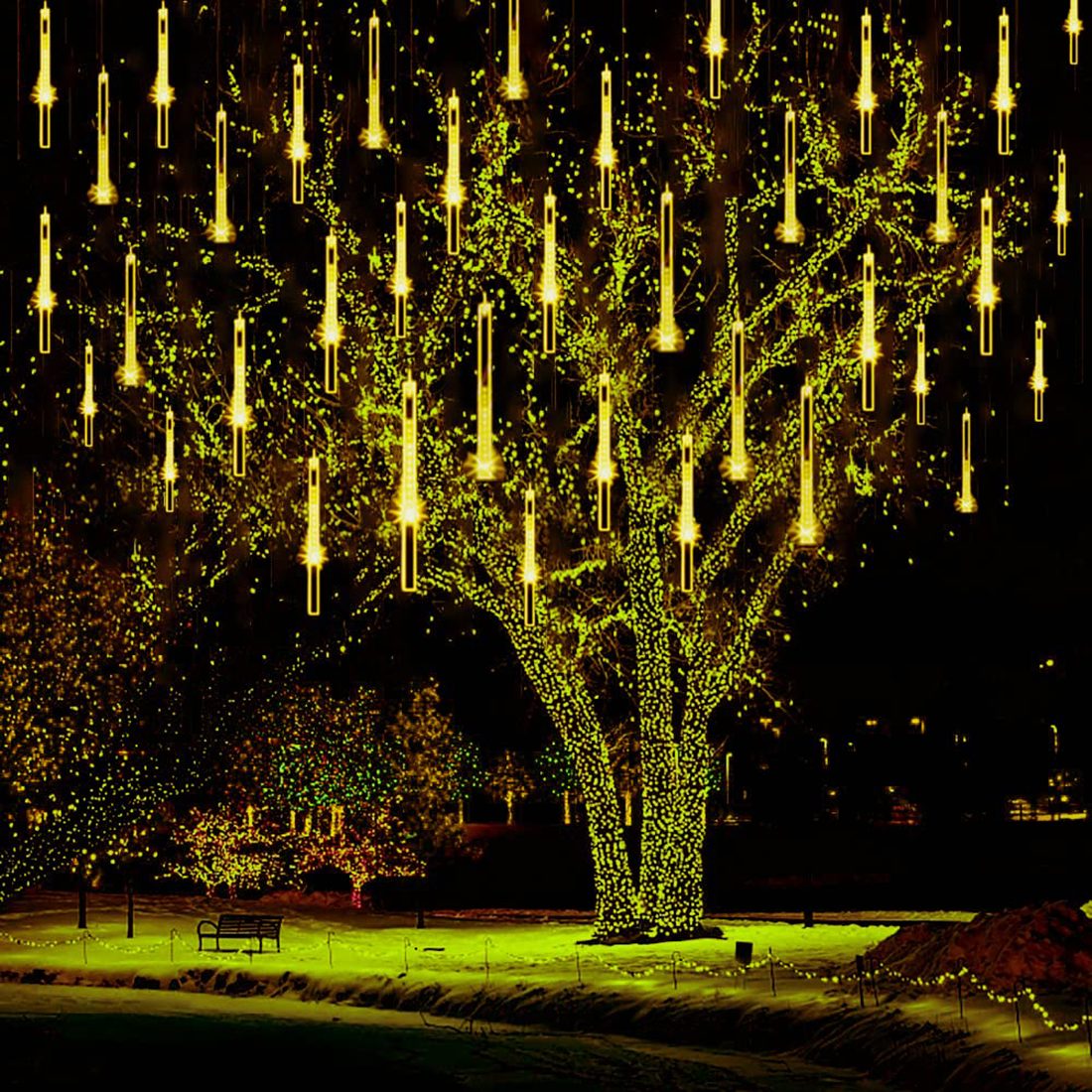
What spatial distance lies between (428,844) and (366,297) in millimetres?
16055

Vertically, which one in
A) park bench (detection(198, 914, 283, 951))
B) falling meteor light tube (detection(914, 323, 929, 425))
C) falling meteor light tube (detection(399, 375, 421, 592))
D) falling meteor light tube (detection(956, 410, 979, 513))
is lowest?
park bench (detection(198, 914, 283, 951))

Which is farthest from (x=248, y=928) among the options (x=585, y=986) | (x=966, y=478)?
(x=966, y=478)

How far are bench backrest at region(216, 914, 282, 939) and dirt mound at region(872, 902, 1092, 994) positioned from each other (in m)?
9.83

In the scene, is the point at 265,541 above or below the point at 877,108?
below

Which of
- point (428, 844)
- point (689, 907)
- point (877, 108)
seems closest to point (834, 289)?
point (877, 108)

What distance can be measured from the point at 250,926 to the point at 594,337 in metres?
9.39

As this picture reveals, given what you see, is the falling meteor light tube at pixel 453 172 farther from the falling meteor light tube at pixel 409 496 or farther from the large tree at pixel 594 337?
the large tree at pixel 594 337

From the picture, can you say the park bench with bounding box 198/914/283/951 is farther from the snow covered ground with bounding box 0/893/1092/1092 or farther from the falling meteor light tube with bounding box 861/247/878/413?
the falling meteor light tube with bounding box 861/247/878/413

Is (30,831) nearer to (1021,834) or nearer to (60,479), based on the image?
(60,479)

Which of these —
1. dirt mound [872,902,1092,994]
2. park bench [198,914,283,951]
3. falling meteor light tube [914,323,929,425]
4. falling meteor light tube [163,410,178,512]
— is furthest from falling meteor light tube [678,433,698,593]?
park bench [198,914,283,951]

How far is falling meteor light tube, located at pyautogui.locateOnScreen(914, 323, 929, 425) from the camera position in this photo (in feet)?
87.7

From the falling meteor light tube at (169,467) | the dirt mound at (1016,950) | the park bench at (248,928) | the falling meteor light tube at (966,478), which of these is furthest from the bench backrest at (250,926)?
the falling meteor light tube at (966,478)

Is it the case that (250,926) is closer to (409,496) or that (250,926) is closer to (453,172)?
(453,172)

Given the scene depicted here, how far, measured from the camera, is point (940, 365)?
3119 centimetres
